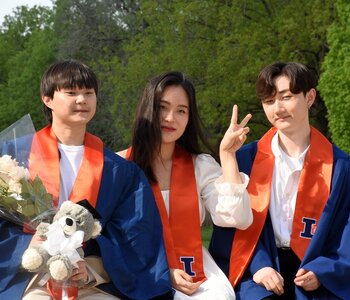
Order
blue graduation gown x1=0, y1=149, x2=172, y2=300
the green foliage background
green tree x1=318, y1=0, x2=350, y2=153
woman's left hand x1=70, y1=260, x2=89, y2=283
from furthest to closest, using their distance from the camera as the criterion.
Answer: the green foliage background < green tree x1=318, y1=0, x2=350, y2=153 < blue graduation gown x1=0, y1=149, x2=172, y2=300 < woman's left hand x1=70, y1=260, x2=89, y2=283

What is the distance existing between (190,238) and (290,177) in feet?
2.62

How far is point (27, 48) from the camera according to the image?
1464 inches

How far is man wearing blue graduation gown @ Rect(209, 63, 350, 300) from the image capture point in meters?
4.62

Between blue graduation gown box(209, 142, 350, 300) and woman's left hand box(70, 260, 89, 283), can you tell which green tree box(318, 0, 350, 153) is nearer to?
blue graduation gown box(209, 142, 350, 300)

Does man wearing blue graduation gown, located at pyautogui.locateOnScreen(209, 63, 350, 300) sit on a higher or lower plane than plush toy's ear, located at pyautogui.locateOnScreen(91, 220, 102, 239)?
lower

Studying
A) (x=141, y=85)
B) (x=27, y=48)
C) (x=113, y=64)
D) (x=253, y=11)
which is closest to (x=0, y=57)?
(x=27, y=48)

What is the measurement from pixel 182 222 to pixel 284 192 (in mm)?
724

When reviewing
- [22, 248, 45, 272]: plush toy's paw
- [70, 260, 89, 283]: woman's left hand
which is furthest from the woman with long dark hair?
[22, 248, 45, 272]: plush toy's paw

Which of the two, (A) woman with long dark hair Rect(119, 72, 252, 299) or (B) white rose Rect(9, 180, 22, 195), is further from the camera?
(A) woman with long dark hair Rect(119, 72, 252, 299)

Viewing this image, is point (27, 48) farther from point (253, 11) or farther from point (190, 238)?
point (190, 238)

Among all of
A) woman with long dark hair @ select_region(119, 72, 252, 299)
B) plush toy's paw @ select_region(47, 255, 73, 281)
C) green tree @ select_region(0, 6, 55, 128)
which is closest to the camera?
plush toy's paw @ select_region(47, 255, 73, 281)

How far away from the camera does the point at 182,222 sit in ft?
16.1

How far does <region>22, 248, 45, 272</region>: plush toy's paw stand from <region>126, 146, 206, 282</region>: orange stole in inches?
44.4

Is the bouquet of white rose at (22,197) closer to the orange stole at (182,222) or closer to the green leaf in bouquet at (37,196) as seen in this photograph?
the green leaf in bouquet at (37,196)
